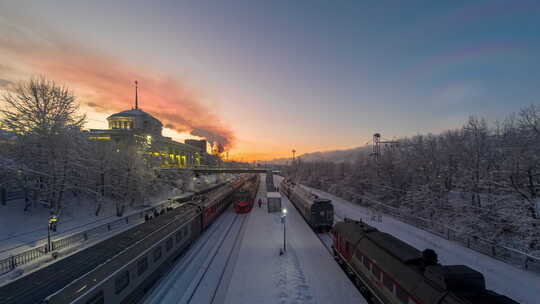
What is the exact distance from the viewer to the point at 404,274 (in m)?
8.50

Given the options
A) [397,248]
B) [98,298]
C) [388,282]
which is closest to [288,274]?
[388,282]

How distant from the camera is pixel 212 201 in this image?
28344 millimetres

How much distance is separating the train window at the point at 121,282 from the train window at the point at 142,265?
103cm

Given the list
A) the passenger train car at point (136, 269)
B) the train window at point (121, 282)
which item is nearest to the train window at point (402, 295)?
the passenger train car at point (136, 269)

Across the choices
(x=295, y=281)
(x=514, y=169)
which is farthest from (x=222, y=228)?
(x=514, y=169)

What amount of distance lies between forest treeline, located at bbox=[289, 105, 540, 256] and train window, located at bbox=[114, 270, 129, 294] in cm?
3064

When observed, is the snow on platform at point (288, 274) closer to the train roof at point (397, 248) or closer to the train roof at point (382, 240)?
the train roof at point (382, 240)

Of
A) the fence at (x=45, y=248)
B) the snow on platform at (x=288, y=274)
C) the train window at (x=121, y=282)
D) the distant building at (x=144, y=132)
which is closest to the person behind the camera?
the train window at (x=121, y=282)

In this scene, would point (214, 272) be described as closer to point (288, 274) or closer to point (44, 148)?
point (288, 274)

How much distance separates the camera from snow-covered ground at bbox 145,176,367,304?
40.8ft

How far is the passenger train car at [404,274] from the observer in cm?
664

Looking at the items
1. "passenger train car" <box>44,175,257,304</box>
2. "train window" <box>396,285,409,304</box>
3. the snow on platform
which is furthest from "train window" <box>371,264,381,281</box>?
"passenger train car" <box>44,175,257,304</box>

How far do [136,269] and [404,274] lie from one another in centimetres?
1380

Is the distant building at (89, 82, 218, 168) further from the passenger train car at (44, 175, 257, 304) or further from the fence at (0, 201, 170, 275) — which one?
the passenger train car at (44, 175, 257, 304)
